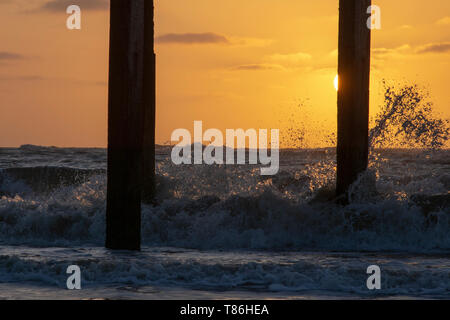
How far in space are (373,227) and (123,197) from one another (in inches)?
131

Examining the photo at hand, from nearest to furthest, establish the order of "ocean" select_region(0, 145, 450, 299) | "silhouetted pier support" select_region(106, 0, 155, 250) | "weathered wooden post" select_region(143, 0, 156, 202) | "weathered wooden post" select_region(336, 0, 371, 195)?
"ocean" select_region(0, 145, 450, 299) < "silhouetted pier support" select_region(106, 0, 155, 250) < "weathered wooden post" select_region(336, 0, 371, 195) < "weathered wooden post" select_region(143, 0, 156, 202)

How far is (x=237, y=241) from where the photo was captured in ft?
27.8

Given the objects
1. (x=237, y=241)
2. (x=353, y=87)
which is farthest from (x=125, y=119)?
(x=353, y=87)

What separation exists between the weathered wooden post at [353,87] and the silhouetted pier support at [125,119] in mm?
2366

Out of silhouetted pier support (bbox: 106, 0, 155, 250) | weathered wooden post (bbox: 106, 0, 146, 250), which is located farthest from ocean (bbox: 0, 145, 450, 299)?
weathered wooden post (bbox: 106, 0, 146, 250)

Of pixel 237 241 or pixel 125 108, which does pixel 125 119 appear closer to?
pixel 125 108

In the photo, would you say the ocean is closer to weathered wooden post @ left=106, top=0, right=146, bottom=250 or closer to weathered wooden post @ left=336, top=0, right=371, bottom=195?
weathered wooden post @ left=336, top=0, right=371, bottom=195

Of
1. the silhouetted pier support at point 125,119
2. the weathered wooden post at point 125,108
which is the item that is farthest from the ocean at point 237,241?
the weathered wooden post at point 125,108

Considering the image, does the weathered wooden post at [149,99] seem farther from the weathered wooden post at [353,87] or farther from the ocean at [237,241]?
the weathered wooden post at [353,87]

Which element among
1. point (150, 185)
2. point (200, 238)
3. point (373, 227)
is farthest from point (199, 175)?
point (373, 227)

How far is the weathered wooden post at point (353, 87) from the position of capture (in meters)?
7.82

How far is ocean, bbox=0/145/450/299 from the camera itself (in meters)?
5.81
